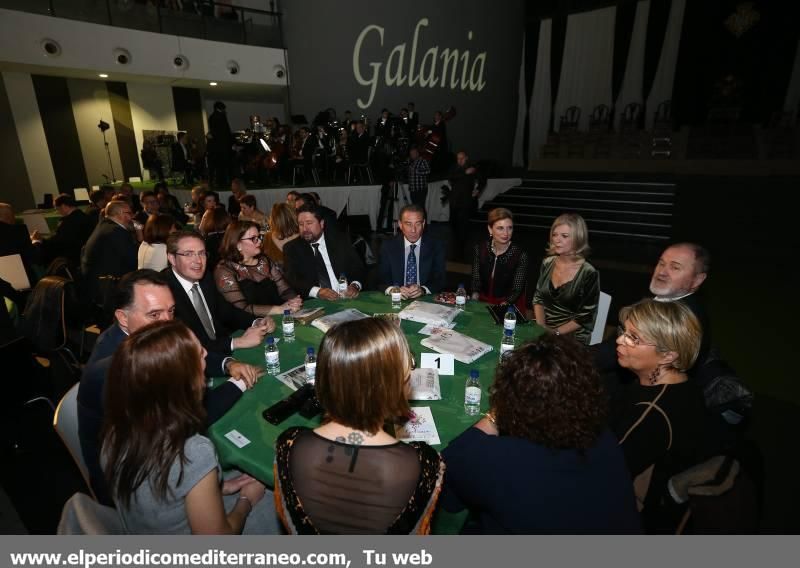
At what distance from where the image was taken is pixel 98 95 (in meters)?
10.6

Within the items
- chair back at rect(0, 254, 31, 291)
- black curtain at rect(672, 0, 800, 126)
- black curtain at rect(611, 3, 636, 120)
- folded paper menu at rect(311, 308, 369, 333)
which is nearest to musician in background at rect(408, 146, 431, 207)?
folded paper menu at rect(311, 308, 369, 333)

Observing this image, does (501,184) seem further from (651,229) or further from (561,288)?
(561,288)

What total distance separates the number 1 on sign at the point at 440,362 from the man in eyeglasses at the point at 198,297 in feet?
3.25

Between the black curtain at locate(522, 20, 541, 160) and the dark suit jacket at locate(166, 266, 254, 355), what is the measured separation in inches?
571

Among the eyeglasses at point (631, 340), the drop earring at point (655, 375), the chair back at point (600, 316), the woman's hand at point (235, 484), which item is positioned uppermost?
the eyeglasses at point (631, 340)

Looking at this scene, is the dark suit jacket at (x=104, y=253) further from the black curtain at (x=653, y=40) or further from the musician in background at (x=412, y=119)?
the black curtain at (x=653, y=40)

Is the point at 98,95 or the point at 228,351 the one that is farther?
the point at 98,95

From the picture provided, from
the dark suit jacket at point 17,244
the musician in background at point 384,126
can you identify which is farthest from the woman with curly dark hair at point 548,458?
the musician in background at point 384,126

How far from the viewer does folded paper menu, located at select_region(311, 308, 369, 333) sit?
8.81 ft

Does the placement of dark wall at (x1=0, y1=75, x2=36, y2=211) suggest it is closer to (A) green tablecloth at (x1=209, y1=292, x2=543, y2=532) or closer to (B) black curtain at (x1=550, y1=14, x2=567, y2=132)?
(A) green tablecloth at (x1=209, y1=292, x2=543, y2=532)

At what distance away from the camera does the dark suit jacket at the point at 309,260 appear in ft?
12.2

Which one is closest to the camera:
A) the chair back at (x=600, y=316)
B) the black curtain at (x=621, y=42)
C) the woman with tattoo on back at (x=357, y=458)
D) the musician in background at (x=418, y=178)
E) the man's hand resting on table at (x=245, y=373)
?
the woman with tattoo on back at (x=357, y=458)

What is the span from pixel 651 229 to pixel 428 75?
299 inches
